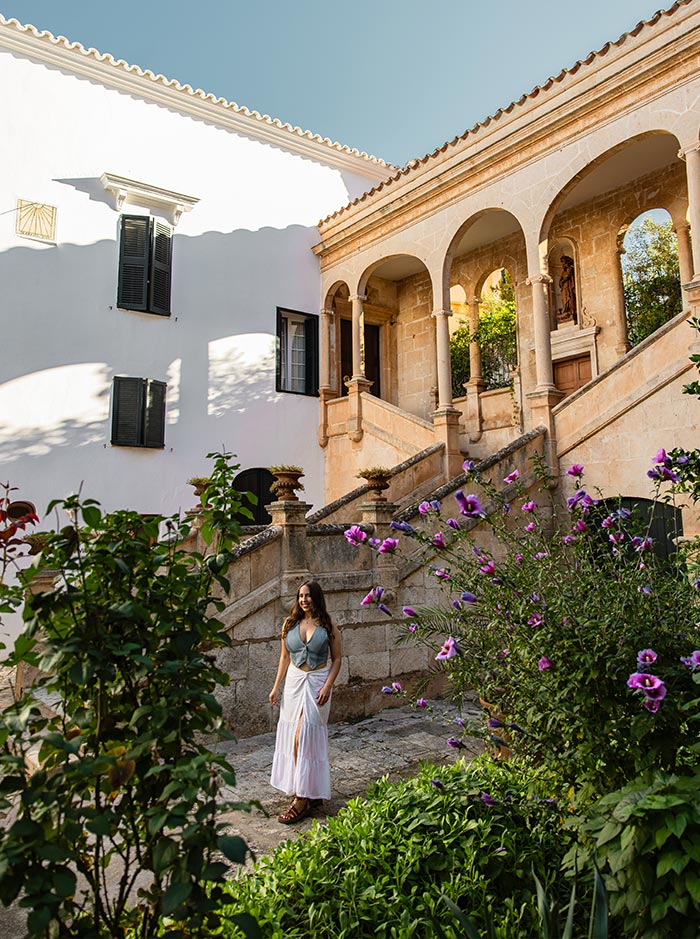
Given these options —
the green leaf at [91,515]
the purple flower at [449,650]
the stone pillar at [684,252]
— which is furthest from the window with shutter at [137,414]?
the green leaf at [91,515]

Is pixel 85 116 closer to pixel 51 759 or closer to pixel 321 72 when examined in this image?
pixel 321 72

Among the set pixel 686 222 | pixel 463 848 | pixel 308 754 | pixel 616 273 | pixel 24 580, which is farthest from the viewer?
pixel 616 273

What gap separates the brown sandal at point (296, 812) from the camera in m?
4.36

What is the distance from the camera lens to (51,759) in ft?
5.96

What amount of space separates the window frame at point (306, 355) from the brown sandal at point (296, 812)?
33.9 ft

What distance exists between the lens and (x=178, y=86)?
12953mm

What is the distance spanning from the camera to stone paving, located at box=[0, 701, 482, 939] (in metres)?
4.30

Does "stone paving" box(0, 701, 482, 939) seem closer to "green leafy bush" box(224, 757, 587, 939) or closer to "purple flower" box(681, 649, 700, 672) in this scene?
"green leafy bush" box(224, 757, 587, 939)

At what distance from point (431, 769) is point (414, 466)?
732cm

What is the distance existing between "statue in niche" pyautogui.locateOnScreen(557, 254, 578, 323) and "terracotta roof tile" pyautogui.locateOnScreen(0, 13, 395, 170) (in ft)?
17.9

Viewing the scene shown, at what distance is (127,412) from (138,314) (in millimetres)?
1915

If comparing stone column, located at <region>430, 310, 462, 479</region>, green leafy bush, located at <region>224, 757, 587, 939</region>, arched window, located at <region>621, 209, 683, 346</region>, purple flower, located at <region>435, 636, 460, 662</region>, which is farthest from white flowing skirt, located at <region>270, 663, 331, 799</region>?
arched window, located at <region>621, 209, 683, 346</region>

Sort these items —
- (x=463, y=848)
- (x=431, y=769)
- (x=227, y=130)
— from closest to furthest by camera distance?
1. (x=463, y=848)
2. (x=431, y=769)
3. (x=227, y=130)

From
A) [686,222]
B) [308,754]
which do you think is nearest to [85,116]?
[686,222]
